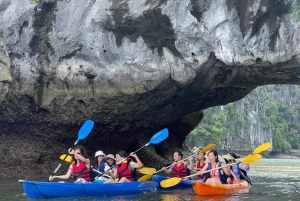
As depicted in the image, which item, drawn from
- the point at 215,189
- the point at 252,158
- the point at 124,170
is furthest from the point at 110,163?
the point at 252,158

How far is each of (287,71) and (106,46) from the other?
487 cm

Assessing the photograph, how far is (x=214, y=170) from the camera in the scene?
32.0 ft

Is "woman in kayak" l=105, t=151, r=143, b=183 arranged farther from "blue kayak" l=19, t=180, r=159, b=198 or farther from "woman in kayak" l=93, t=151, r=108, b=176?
"woman in kayak" l=93, t=151, r=108, b=176

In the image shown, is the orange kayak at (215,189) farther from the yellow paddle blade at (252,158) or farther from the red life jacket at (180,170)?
the red life jacket at (180,170)

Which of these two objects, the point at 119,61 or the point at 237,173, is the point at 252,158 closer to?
the point at 237,173

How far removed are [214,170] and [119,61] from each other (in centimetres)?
403

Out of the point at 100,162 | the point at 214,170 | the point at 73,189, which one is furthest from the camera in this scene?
the point at 100,162

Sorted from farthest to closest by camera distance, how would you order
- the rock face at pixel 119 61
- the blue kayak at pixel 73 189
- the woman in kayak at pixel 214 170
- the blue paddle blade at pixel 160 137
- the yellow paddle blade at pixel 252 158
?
1. the blue paddle blade at pixel 160 137
2. the rock face at pixel 119 61
3. the yellow paddle blade at pixel 252 158
4. the woman in kayak at pixel 214 170
5. the blue kayak at pixel 73 189

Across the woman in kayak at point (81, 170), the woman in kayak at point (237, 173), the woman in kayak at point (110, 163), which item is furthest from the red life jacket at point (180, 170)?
the woman in kayak at point (81, 170)

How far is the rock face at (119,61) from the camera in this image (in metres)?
10.6

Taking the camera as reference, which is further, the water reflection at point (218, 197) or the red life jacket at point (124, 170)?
the red life jacket at point (124, 170)

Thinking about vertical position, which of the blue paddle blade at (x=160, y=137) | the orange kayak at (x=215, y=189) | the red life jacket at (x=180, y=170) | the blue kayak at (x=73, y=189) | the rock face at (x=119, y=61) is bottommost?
the orange kayak at (x=215, y=189)

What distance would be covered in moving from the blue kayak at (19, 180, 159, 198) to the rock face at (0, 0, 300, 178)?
11.0 feet

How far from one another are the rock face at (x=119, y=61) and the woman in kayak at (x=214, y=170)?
8.61 feet
